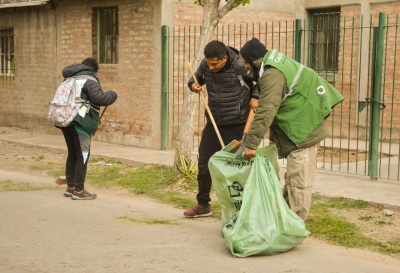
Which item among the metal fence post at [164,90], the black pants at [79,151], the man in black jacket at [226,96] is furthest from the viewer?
the metal fence post at [164,90]

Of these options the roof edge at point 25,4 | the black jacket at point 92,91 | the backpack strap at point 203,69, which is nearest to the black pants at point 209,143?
the backpack strap at point 203,69

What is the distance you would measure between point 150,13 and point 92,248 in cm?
657

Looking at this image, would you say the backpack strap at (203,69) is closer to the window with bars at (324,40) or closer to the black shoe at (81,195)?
the black shoe at (81,195)

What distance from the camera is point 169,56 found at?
34.0 feet

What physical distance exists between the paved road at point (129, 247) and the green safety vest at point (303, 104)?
40.4 inches

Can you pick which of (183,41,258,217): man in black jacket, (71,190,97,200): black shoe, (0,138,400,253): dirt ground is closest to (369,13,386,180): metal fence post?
(0,138,400,253): dirt ground

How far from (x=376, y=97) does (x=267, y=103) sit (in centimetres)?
353

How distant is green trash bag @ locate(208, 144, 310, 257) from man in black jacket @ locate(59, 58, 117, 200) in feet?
7.86

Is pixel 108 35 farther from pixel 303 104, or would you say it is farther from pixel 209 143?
pixel 303 104

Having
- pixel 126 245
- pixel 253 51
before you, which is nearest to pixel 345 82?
pixel 253 51

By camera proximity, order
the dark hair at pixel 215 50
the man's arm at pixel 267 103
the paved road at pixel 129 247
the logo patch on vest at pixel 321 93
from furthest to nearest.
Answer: the dark hair at pixel 215 50 < the logo patch on vest at pixel 321 93 < the man's arm at pixel 267 103 < the paved road at pixel 129 247

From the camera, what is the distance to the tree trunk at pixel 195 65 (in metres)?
7.81

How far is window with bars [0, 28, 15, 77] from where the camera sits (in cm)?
1452

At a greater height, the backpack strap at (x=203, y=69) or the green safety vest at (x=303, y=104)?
the backpack strap at (x=203, y=69)
